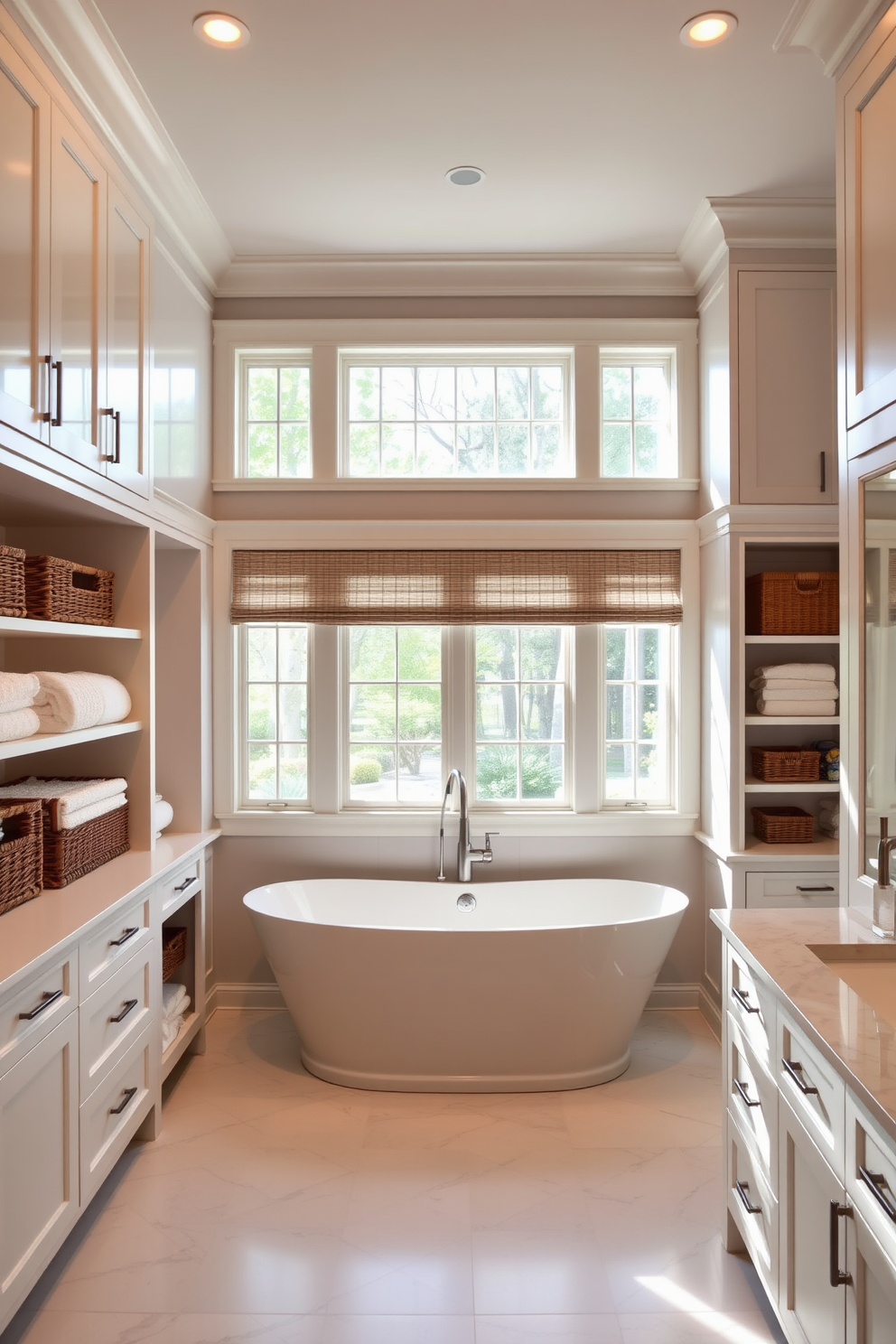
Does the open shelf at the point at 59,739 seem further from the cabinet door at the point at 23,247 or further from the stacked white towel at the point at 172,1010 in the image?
the stacked white towel at the point at 172,1010

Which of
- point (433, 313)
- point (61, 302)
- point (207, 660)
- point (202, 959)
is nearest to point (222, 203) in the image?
point (433, 313)

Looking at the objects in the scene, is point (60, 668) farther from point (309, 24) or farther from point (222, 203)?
point (309, 24)

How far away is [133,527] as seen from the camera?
288 cm

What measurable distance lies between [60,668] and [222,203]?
175cm

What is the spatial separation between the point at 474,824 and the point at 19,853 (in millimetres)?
1916

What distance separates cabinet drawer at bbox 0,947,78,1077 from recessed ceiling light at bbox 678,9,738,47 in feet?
9.06

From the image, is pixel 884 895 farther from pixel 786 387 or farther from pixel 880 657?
pixel 786 387

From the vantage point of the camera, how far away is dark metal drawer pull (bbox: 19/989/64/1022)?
1856 mm

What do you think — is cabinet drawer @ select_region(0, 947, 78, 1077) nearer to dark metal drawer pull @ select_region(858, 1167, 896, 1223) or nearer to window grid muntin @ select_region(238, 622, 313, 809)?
dark metal drawer pull @ select_region(858, 1167, 896, 1223)

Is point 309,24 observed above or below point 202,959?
above

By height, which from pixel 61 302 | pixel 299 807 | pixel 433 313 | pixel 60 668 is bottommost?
pixel 299 807

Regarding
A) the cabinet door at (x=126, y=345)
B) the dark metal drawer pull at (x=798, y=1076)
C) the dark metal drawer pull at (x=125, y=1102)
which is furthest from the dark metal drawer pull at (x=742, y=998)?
the cabinet door at (x=126, y=345)

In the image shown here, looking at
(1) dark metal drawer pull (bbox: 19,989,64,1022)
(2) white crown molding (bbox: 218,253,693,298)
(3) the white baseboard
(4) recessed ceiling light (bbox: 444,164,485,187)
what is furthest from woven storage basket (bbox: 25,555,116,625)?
(3) the white baseboard

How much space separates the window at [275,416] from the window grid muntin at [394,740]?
2.59ft
